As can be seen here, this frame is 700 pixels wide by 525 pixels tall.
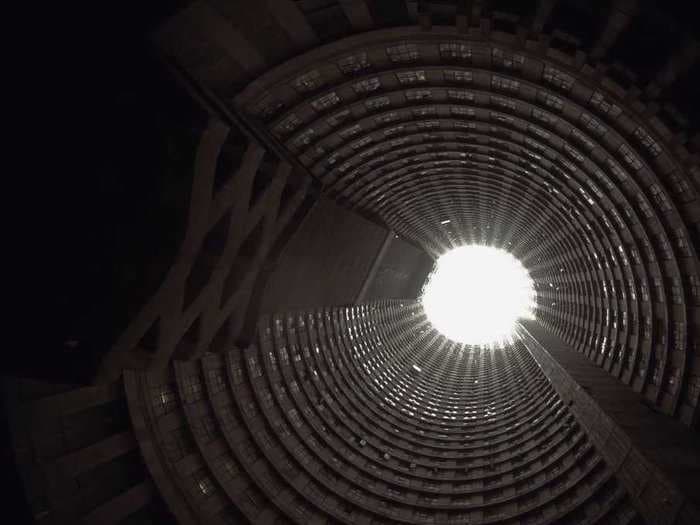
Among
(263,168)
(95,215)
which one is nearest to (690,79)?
(263,168)

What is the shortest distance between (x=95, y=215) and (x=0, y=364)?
256 inches

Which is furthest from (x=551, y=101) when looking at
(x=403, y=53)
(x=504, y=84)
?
(x=403, y=53)

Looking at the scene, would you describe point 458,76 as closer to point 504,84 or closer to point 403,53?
point 504,84

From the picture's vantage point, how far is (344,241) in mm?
41375

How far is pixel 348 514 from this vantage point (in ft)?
129

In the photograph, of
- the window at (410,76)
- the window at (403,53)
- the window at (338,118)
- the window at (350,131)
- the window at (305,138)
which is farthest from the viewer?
the window at (350,131)

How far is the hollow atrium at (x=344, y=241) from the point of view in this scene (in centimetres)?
1691

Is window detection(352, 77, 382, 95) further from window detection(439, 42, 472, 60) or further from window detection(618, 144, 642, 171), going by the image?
window detection(618, 144, 642, 171)

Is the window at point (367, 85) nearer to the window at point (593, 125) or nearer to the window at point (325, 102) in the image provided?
the window at point (325, 102)

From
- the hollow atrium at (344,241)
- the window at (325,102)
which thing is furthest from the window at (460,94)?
the window at (325,102)

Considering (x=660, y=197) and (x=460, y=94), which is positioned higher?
(x=460, y=94)

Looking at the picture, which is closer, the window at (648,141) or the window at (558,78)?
the window at (558,78)

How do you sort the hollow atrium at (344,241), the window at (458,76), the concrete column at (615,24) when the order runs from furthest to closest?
the window at (458,76)
the concrete column at (615,24)
the hollow atrium at (344,241)

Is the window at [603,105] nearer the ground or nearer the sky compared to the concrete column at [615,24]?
nearer the sky
